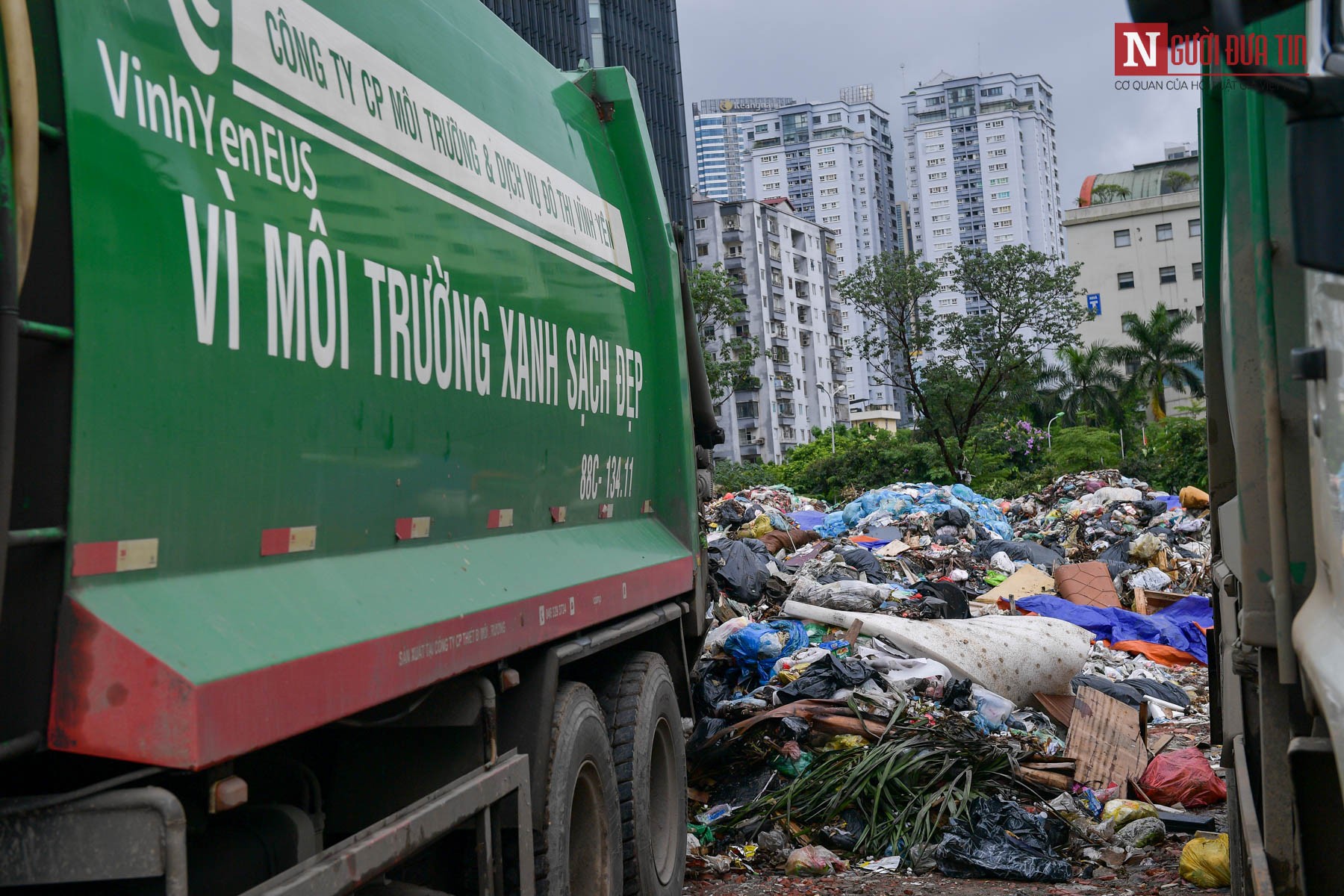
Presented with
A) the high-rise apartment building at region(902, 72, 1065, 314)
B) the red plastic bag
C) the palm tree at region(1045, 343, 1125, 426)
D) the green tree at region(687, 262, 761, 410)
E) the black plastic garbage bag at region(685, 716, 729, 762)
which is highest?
the high-rise apartment building at region(902, 72, 1065, 314)

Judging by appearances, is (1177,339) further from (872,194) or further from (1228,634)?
(872,194)

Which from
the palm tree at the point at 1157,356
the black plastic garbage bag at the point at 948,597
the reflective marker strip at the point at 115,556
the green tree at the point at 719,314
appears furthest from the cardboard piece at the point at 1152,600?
the palm tree at the point at 1157,356

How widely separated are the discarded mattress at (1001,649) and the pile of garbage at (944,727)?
14 mm

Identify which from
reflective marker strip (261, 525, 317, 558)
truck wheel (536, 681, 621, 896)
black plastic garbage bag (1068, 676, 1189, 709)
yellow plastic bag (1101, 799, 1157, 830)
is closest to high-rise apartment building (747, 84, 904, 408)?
black plastic garbage bag (1068, 676, 1189, 709)

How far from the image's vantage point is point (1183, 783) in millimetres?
6590

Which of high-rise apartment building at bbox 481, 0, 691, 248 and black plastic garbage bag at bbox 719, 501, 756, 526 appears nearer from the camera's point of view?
black plastic garbage bag at bbox 719, 501, 756, 526

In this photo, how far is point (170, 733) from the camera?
72.9 inches

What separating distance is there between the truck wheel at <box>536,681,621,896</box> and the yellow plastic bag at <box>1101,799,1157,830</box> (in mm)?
3009

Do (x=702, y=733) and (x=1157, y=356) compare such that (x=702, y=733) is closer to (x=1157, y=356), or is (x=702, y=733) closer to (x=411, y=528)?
(x=411, y=528)

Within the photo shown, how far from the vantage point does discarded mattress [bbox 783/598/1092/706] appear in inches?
319

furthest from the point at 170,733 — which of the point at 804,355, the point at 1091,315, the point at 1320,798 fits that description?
the point at 804,355

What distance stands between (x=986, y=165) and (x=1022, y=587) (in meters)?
119

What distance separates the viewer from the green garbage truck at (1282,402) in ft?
5.35

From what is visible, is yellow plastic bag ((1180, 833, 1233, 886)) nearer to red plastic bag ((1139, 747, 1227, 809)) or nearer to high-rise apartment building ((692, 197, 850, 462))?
red plastic bag ((1139, 747, 1227, 809))
